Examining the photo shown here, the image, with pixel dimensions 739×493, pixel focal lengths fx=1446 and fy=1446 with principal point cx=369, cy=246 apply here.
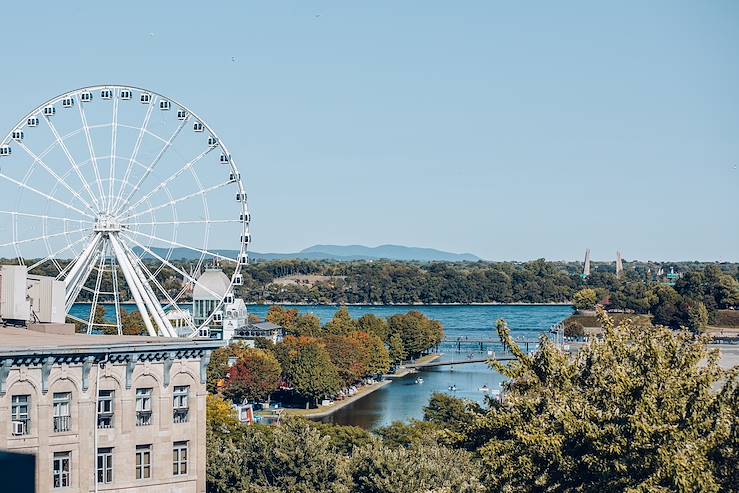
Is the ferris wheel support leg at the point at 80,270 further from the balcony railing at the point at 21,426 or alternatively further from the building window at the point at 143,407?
the balcony railing at the point at 21,426

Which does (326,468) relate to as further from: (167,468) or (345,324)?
(345,324)

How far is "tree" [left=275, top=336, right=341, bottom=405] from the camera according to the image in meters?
137

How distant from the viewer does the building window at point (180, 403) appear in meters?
50.4

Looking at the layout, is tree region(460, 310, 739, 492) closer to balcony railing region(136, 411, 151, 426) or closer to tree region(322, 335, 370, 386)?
balcony railing region(136, 411, 151, 426)

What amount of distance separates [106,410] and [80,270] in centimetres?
2360

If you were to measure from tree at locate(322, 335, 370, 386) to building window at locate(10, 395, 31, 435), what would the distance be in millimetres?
105757

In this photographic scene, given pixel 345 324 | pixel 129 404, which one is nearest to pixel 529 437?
pixel 129 404

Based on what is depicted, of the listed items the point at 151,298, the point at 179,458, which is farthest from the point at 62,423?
the point at 151,298

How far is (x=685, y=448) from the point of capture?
35.5 m

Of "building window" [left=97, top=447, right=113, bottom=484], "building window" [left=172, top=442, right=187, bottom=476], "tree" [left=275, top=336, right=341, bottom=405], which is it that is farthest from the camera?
"tree" [left=275, top=336, right=341, bottom=405]

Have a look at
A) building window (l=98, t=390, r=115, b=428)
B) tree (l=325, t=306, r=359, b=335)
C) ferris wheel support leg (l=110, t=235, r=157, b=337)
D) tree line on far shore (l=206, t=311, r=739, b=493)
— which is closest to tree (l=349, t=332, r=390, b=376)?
tree (l=325, t=306, r=359, b=335)

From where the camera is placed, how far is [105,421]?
159 feet

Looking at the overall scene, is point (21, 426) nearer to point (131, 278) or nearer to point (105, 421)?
point (105, 421)

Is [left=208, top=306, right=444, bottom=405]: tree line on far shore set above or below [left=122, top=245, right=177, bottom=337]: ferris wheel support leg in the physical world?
below
